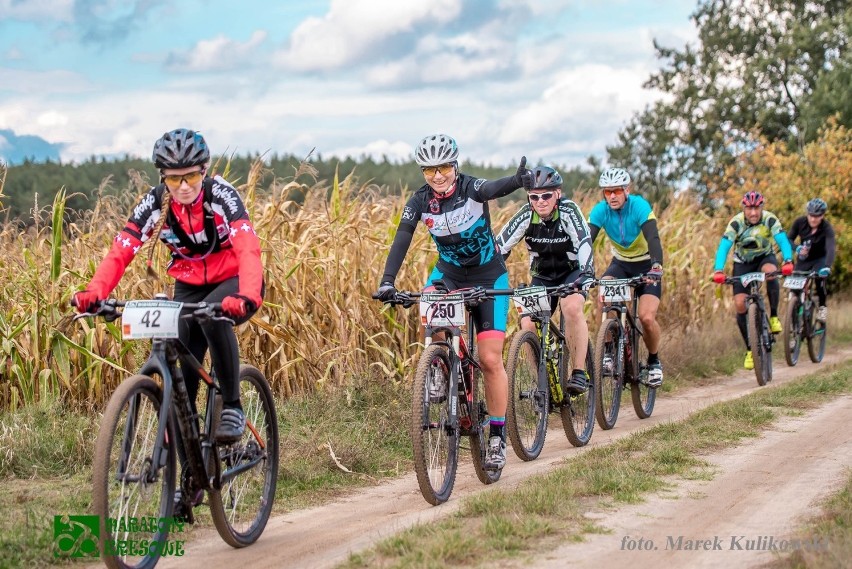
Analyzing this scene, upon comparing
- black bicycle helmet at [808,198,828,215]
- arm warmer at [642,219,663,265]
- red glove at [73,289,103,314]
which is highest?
black bicycle helmet at [808,198,828,215]

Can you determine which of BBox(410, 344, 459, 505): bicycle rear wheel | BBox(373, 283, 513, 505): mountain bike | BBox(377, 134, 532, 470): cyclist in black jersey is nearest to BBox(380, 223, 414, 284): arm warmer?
BBox(377, 134, 532, 470): cyclist in black jersey

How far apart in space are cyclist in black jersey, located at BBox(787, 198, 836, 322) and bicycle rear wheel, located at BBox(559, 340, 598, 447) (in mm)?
7581

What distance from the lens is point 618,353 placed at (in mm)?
10344

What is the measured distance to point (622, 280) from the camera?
10336 mm

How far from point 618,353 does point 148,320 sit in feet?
20.2

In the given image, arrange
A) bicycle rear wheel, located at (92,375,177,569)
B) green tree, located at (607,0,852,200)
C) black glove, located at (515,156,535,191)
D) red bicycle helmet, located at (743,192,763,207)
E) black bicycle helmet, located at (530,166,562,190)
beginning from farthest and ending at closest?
green tree, located at (607,0,852,200) → red bicycle helmet, located at (743,192,763,207) → black bicycle helmet, located at (530,166,562,190) → black glove, located at (515,156,535,191) → bicycle rear wheel, located at (92,375,177,569)

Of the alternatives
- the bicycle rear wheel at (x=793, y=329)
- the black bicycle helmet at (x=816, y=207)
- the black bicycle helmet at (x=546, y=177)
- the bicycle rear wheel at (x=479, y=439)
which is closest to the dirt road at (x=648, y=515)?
the bicycle rear wheel at (x=479, y=439)

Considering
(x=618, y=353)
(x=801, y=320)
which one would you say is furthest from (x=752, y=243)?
(x=618, y=353)

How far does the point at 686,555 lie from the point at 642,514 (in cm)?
84

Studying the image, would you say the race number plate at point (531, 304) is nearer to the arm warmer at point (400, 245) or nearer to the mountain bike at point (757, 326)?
the arm warmer at point (400, 245)

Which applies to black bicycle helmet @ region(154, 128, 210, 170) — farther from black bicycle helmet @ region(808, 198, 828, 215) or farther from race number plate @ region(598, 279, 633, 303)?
black bicycle helmet @ region(808, 198, 828, 215)

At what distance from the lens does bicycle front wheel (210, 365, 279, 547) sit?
572 centimetres

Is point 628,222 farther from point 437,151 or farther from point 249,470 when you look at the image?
point 249,470

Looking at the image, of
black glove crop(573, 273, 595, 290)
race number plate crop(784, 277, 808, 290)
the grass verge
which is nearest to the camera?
the grass verge
